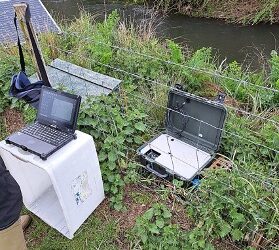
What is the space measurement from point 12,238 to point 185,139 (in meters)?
1.49

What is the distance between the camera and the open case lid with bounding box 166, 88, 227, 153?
2.71 meters

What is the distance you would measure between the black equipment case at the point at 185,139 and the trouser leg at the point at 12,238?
1.07 metres

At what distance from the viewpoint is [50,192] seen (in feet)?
9.59

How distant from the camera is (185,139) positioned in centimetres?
295

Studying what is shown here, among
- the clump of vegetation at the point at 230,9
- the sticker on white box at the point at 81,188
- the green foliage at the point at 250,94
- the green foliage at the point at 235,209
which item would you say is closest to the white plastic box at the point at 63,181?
the sticker on white box at the point at 81,188

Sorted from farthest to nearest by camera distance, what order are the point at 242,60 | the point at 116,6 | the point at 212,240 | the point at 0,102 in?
the point at 116,6
the point at 242,60
the point at 0,102
the point at 212,240

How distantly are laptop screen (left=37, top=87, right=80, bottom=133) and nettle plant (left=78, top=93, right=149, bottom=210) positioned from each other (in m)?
0.37

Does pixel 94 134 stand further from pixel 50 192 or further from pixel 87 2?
pixel 87 2

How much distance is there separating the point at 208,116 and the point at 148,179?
0.67 metres

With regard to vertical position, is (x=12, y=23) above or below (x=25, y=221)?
above

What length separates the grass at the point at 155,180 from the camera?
7.46 feet

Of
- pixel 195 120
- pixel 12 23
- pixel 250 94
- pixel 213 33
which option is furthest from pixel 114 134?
pixel 213 33

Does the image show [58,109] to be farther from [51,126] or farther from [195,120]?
[195,120]

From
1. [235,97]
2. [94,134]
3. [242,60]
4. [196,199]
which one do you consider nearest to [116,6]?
[242,60]
